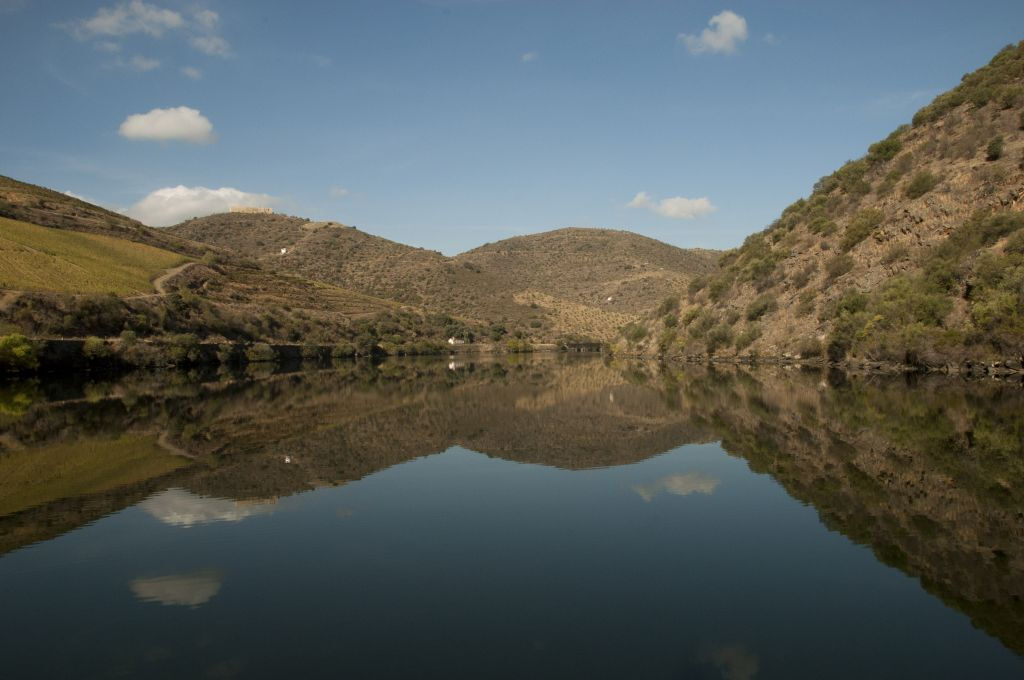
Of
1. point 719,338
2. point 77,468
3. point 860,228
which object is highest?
point 860,228

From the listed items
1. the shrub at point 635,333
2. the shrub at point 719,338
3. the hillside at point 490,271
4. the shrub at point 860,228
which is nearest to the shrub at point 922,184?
the shrub at point 860,228

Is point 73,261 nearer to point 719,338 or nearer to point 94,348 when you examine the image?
point 94,348

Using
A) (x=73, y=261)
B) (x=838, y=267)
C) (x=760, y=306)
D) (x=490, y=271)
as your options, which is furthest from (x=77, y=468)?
(x=490, y=271)

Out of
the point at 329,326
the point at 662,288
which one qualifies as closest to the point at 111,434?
the point at 329,326

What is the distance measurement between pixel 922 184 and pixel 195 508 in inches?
2597

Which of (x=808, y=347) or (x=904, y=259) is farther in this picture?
(x=808, y=347)

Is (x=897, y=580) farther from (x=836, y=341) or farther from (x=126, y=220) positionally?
(x=126, y=220)

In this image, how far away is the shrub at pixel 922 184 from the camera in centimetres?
5888

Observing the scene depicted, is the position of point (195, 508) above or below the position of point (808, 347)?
below

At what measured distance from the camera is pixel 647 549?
11102mm

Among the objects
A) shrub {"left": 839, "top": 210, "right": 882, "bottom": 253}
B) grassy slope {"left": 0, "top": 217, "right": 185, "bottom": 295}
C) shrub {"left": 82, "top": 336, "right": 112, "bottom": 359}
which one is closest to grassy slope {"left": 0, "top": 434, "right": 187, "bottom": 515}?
shrub {"left": 82, "top": 336, "right": 112, "bottom": 359}

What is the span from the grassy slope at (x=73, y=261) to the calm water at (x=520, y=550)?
163ft

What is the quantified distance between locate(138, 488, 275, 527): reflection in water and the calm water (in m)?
0.08

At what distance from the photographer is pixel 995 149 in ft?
176
